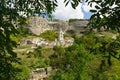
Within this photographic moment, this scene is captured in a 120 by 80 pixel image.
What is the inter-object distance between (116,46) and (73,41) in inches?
3103

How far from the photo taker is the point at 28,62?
70250 millimetres

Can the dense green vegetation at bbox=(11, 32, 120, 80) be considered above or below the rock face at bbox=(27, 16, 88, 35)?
below

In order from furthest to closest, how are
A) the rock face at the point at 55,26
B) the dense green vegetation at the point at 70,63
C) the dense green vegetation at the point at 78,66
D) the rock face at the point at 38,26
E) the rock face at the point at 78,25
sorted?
the rock face at the point at 78,25 < the rock face at the point at 55,26 < the rock face at the point at 38,26 < the dense green vegetation at the point at 70,63 < the dense green vegetation at the point at 78,66

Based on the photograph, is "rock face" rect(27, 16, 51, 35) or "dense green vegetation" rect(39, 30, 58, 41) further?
"rock face" rect(27, 16, 51, 35)

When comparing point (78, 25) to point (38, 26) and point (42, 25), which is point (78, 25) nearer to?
point (42, 25)

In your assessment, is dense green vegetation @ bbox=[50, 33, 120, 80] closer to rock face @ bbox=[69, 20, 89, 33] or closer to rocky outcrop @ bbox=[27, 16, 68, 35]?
rock face @ bbox=[69, 20, 89, 33]

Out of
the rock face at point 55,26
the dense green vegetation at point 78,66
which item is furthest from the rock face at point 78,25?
the dense green vegetation at point 78,66

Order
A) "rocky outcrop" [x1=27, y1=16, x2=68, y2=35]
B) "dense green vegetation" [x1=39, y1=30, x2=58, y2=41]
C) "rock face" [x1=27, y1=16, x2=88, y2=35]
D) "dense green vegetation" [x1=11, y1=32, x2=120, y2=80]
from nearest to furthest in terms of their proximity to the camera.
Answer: "dense green vegetation" [x1=11, y1=32, x2=120, y2=80], "dense green vegetation" [x1=39, y1=30, x2=58, y2=41], "rocky outcrop" [x1=27, y1=16, x2=68, y2=35], "rock face" [x1=27, y1=16, x2=88, y2=35]

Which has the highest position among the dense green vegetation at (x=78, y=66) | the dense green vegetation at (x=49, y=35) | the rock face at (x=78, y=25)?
the rock face at (x=78, y=25)

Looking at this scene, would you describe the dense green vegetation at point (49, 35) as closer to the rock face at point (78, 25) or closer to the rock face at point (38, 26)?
the rock face at point (38, 26)

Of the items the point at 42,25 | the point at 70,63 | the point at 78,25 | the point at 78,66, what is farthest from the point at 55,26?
the point at 78,66

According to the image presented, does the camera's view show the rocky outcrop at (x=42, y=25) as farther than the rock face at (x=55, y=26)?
No

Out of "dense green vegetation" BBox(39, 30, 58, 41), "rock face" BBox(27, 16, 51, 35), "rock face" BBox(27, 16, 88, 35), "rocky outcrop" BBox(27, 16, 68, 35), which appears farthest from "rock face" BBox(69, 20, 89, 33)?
"rock face" BBox(27, 16, 51, 35)

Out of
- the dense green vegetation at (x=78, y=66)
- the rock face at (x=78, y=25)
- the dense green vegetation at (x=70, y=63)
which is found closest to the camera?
the dense green vegetation at (x=78, y=66)
